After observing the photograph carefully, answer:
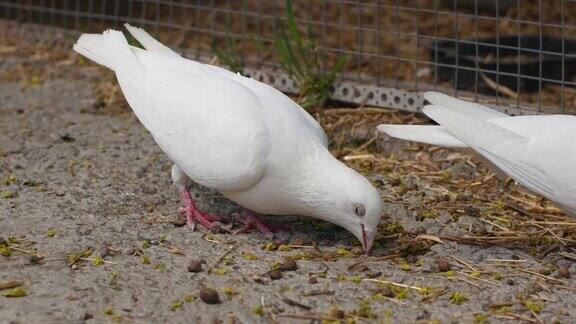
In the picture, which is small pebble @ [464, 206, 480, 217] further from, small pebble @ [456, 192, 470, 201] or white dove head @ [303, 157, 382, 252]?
white dove head @ [303, 157, 382, 252]

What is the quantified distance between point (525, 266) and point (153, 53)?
6.67ft

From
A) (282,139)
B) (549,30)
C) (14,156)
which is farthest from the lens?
(549,30)

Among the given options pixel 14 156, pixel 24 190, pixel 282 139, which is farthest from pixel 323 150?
pixel 14 156

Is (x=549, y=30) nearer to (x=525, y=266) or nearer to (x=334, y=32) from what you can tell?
(x=334, y=32)

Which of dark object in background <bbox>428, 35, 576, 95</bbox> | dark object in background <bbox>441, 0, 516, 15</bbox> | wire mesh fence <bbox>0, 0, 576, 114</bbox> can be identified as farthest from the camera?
dark object in background <bbox>441, 0, 516, 15</bbox>

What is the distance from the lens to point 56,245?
175 inches

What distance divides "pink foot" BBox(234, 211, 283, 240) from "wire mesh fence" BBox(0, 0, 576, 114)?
72.0 inches

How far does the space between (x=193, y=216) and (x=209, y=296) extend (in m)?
0.98

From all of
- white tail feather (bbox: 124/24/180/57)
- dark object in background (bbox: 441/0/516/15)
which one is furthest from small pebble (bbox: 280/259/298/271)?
dark object in background (bbox: 441/0/516/15)

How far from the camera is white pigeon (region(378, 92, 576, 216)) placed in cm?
442

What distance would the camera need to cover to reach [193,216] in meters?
4.81

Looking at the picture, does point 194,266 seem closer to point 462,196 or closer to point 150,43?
point 150,43

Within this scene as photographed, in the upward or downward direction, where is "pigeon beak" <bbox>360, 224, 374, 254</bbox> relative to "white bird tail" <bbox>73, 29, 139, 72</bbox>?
downward

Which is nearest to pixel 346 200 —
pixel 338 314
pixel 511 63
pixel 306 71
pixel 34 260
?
pixel 338 314
